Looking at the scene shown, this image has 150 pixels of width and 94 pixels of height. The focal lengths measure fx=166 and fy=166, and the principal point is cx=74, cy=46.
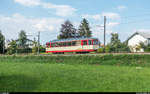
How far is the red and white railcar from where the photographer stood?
2858 cm

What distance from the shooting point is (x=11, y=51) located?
44688mm

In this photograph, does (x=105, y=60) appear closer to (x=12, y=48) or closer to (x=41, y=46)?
(x=12, y=48)

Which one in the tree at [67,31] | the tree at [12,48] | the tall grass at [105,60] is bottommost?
the tall grass at [105,60]

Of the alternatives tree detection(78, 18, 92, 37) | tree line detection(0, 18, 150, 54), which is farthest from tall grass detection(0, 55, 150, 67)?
tree detection(78, 18, 92, 37)

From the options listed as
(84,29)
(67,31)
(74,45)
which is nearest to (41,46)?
(67,31)

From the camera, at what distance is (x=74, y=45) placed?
1196 inches

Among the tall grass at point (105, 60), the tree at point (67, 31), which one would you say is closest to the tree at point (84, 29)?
the tree at point (67, 31)

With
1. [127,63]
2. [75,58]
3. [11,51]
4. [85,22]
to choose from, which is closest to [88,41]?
[75,58]

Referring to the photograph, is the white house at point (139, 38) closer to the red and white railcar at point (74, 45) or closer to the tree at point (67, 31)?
the red and white railcar at point (74, 45)

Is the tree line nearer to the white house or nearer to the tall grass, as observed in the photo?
the white house

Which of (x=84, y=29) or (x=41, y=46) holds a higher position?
(x=84, y=29)

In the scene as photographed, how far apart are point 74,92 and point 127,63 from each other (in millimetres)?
12691

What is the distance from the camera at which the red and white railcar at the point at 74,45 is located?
93.8ft

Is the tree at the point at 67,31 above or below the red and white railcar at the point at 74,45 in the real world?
above
